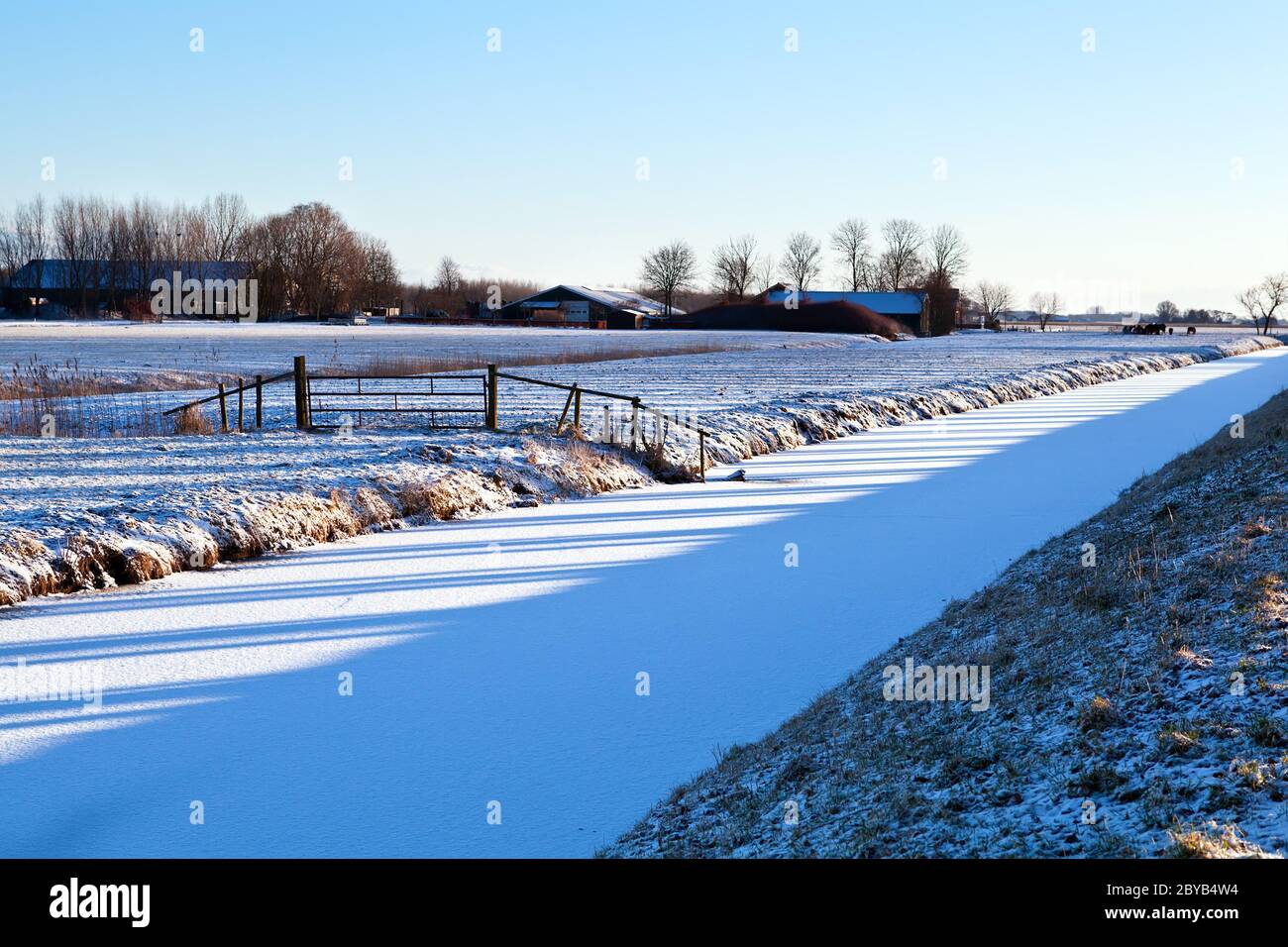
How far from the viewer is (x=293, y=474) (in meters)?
13.7

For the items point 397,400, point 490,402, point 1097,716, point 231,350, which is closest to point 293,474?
point 490,402

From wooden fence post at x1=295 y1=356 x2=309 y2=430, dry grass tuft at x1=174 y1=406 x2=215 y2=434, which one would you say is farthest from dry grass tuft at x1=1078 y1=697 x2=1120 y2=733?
dry grass tuft at x1=174 y1=406 x2=215 y2=434

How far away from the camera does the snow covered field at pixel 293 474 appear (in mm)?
10203

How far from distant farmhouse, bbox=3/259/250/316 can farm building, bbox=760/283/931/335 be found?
53857 mm

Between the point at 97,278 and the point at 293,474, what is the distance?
346ft

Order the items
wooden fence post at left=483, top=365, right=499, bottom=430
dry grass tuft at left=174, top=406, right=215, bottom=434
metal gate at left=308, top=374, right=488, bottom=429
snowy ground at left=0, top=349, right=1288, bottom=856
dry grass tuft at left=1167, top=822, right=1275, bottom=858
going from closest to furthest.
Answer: dry grass tuft at left=1167, top=822, right=1275, bottom=858 → snowy ground at left=0, top=349, right=1288, bottom=856 → wooden fence post at left=483, top=365, right=499, bottom=430 → dry grass tuft at left=174, top=406, right=215, bottom=434 → metal gate at left=308, top=374, right=488, bottom=429

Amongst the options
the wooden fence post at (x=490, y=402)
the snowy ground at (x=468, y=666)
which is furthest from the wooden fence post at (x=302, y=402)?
the snowy ground at (x=468, y=666)

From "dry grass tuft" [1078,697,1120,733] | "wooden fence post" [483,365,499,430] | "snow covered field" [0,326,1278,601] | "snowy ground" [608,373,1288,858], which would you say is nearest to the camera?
"snowy ground" [608,373,1288,858]

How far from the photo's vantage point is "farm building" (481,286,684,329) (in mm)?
117875

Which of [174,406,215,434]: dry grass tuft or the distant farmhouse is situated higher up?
the distant farmhouse

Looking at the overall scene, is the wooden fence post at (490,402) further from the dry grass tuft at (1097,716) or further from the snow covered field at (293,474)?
the dry grass tuft at (1097,716)

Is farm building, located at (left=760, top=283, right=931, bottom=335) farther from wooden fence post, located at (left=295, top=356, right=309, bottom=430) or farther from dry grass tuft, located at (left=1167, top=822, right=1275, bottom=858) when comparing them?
dry grass tuft, located at (left=1167, top=822, right=1275, bottom=858)
